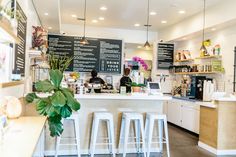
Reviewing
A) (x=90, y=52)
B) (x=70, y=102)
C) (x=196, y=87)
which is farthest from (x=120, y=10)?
(x=70, y=102)

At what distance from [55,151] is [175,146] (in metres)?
2.44

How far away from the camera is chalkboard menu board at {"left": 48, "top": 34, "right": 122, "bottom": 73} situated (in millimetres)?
7902

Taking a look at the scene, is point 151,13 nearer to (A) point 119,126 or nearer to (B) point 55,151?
(A) point 119,126

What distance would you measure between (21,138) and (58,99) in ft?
2.73

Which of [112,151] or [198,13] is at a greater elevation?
[198,13]

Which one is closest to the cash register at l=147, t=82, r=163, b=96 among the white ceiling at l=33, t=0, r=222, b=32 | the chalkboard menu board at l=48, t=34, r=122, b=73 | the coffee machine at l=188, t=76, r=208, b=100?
the white ceiling at l=33, t=0, r=222, b=32

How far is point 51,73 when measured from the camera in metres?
3.03

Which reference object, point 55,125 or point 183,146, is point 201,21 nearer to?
point 183,146

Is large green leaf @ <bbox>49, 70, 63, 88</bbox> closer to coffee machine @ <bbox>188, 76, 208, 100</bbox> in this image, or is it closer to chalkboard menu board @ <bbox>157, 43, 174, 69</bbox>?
coffee machine @ <bbox>188, 76, 208, 100</bbox>

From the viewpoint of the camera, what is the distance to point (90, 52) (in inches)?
316

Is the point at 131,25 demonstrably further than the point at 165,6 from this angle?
Yes

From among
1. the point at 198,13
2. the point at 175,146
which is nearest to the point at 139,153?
the point at 175,146

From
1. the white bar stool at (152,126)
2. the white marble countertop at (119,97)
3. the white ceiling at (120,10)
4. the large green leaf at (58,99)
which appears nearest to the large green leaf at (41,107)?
the large green leaf at (58,99)

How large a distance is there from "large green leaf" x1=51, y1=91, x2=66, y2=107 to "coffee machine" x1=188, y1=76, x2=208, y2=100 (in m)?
4.61
